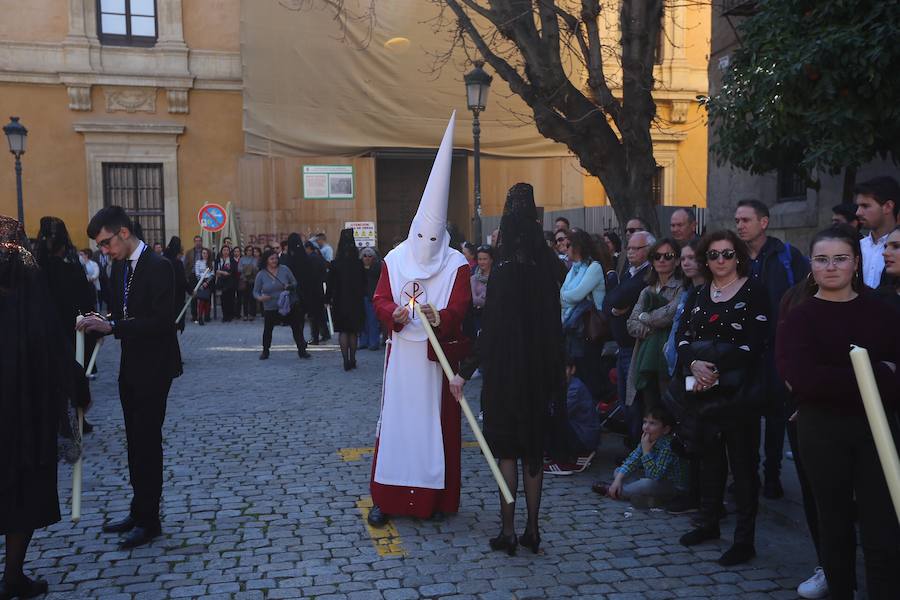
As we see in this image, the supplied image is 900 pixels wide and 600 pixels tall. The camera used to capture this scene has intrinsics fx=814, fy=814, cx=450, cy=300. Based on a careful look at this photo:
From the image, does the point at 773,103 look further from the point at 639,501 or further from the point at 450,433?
the point at 450,433

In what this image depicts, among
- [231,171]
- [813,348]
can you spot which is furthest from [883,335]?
[231,171]

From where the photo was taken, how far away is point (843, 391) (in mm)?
3188

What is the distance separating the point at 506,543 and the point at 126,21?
2230cm

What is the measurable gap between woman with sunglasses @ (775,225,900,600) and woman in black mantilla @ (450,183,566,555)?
4.34 feet

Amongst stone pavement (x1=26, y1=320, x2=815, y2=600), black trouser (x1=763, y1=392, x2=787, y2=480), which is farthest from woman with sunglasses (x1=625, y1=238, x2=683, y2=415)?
stone pavement (x1=26, y1=320, x2=815, y2=600)

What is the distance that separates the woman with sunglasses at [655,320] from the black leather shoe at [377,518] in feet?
6.74

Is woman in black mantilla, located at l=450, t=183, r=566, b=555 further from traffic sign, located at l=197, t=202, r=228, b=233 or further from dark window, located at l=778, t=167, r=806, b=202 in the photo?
traffic sign, located at l=197, t=202, r=228, b=233

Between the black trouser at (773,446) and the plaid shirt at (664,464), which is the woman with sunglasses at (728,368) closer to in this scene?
the plaid shirt at (664,464)

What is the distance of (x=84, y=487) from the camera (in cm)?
595

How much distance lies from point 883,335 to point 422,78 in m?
20.7

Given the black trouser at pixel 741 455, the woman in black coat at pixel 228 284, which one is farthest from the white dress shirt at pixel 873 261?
→ the woman in black coat at pixel 228 284

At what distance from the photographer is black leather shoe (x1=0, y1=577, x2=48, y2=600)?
157 inches

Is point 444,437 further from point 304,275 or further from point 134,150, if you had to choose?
point 134,150

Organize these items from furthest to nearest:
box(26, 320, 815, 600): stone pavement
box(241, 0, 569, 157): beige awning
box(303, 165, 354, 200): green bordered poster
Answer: box(303, 165, 354, 200): green bordered poster
box(241, 0, 569, 157): beige awning
box(26, 320, 815, 600): stone pavement
